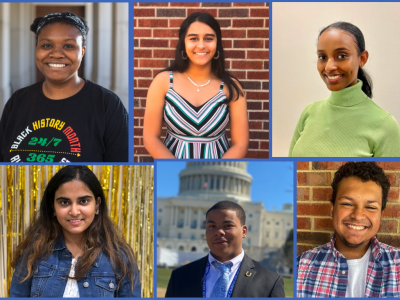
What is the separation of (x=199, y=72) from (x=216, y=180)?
2.55 feet

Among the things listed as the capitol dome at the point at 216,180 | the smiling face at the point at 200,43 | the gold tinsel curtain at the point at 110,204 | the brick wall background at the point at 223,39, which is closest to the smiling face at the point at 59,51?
the brick wall background at the point at 223,39

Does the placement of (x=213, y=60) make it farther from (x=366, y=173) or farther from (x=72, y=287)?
(x=72, y=287)

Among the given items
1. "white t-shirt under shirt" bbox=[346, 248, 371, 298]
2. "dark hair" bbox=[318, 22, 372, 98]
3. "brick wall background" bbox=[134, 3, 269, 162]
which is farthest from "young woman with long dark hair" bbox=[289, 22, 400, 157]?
"white t-shirt under shirt" bbox=[346, 248, 371, 298]

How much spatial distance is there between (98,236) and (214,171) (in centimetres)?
90

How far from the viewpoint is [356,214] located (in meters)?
3.37

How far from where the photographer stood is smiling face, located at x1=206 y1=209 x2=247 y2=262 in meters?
3.40

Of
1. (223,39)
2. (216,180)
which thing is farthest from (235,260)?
(223,39)

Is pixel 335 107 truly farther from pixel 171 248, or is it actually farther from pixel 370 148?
pixel 171 248

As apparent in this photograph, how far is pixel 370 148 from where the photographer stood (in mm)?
3408

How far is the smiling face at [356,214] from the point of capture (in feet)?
11.0

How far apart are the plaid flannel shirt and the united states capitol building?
266 mm

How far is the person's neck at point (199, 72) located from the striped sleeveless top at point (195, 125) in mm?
127

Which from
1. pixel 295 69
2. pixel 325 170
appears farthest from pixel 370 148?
pixel 295 69

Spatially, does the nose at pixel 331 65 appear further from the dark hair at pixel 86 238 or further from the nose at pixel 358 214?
the dark hair at pixel 86 238
